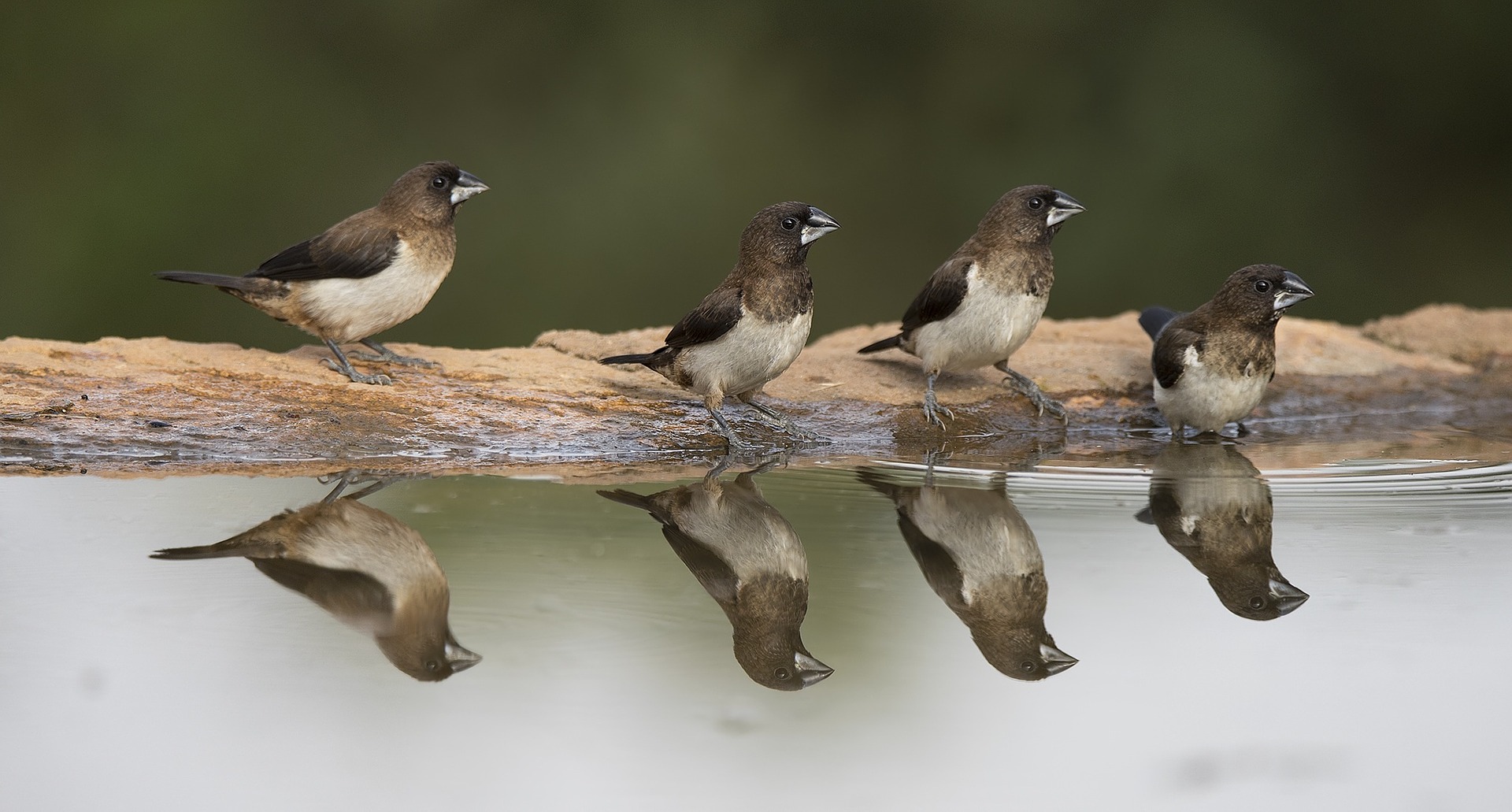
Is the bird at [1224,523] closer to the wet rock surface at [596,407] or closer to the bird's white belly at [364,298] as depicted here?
the wet rock surface at [596,407]

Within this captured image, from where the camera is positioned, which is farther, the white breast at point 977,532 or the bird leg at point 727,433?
the bird leg at point 727,433

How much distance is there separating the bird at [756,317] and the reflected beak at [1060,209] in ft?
2.96

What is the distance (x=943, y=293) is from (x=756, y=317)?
2.87ft

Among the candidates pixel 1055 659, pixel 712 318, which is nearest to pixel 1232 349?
pixel 712 318

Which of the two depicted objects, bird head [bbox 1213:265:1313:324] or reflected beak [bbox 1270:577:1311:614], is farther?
bird head [bbox 1213:265:1313:324]

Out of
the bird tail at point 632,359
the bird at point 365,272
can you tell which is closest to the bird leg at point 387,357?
the bird at point 365,272

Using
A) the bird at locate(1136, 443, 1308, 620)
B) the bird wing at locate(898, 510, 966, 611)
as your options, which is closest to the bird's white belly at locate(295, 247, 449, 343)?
the bird wing at locate(898, 510, 966, 611)

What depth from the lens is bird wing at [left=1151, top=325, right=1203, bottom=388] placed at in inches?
185

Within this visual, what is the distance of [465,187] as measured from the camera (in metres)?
4.94

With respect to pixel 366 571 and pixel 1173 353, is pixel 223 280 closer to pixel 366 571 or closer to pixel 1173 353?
pixel 366 571

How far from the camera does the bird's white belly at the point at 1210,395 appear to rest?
4.67 metres

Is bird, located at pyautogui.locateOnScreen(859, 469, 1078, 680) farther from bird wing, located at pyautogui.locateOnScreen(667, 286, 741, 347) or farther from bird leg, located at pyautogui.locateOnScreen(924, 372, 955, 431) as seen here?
bird leg, located at pyautogui.locateOnScreen(924, 372, 955, 431)

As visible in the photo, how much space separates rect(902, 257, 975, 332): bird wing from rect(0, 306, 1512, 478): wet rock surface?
299 millimetres

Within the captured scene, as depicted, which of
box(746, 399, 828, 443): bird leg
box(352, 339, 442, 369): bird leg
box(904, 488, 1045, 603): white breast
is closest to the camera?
box(904, 488, 1045, 603): white breast
